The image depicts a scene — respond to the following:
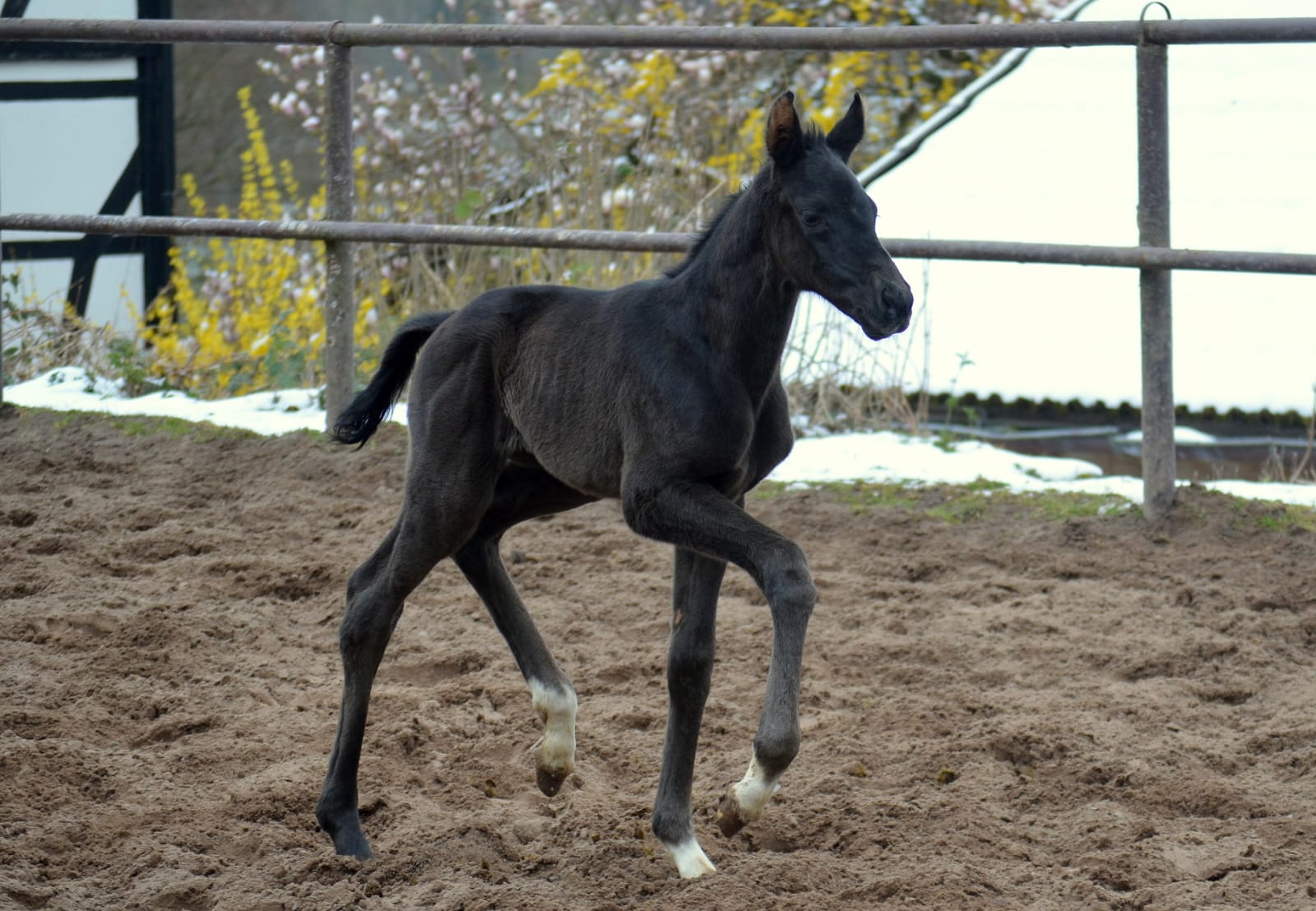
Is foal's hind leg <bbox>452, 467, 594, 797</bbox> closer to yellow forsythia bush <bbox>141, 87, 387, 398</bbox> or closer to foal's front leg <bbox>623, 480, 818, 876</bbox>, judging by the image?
foal's front leg <bbox>623, 480, 818, 876</bbox>

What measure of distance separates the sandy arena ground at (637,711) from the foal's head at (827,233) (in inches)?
45.7

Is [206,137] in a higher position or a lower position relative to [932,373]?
higher

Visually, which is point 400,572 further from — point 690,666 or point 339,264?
point 339,264

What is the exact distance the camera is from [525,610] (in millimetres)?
3375

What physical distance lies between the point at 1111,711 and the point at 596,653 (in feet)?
4.87

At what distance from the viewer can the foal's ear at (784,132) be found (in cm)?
275

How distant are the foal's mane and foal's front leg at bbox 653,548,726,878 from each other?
0.64 meters

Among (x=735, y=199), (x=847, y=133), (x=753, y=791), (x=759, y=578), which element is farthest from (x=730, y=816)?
(x=847, y=133)

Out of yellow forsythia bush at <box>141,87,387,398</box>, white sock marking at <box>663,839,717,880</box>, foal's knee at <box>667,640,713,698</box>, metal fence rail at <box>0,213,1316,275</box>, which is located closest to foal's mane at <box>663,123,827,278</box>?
foal's knee at <box>667,640,713,698</box>

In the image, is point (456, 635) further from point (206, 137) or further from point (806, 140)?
point (206, 137)

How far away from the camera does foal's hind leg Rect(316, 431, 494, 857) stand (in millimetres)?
3148

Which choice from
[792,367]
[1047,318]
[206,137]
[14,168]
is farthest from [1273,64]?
[206,137]

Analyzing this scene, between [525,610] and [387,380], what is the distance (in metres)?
0.68

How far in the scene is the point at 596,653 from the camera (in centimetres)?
434
